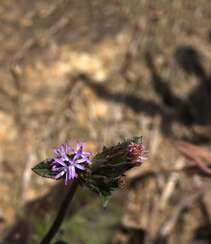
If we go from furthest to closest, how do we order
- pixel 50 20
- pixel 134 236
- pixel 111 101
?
pixel 50 20 → pixel 111 101 → pixel 134 236

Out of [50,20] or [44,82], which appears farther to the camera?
[50,20]

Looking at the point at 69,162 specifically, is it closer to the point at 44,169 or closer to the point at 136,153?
the point at 44,169

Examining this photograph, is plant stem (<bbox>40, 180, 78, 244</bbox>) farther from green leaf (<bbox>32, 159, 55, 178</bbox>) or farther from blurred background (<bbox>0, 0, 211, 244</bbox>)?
blurred background (<bbox>0, 0, 211, 244</bbox>)

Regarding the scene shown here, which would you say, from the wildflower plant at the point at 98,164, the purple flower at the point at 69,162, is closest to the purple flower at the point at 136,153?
the wildflower plant at the point at 98,164

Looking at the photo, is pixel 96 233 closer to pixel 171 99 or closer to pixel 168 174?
pixel 168 174

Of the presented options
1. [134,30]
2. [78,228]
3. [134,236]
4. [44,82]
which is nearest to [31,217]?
[78,228]

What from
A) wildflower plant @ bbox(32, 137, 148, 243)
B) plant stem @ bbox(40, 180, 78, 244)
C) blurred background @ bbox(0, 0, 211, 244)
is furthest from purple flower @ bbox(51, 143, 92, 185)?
blurred background @ bbox(0, 0, 211, 244)

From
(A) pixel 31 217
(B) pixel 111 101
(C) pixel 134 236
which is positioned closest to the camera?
(A) pixel 31 217
